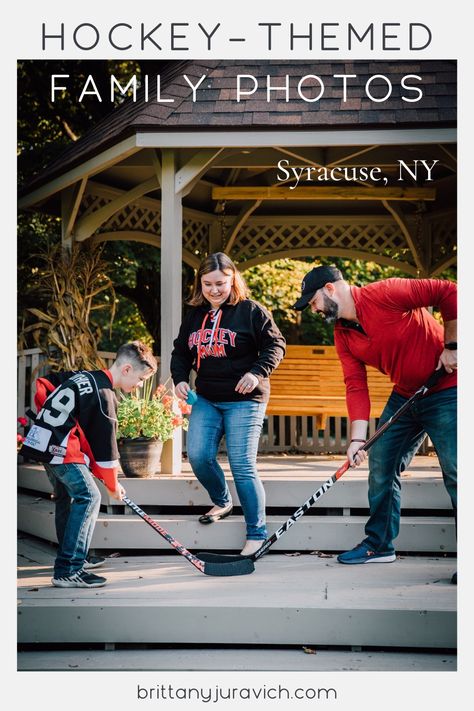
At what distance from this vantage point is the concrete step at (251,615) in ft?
13.2

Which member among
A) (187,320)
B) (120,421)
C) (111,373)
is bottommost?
(120,421)

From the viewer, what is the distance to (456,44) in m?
4.13

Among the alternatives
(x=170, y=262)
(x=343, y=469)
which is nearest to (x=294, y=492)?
(x=343, y=469)

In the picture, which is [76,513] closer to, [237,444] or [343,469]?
[237,444]

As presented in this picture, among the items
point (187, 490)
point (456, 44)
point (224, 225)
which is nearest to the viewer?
point (456, 44)

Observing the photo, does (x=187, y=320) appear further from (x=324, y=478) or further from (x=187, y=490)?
(x=324, y=478)

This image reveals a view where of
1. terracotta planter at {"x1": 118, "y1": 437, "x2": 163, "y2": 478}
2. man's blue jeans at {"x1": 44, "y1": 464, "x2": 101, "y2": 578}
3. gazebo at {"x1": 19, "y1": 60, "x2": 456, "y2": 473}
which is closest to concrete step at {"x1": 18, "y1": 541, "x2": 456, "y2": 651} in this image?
man's blue jeans at {"x1": 44, "y1": 464, "x2": 101, "y2": 578}

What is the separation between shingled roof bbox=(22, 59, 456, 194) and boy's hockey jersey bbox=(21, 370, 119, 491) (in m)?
2.28

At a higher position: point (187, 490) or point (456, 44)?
point (456, 44)

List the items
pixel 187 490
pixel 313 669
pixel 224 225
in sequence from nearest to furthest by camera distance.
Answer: pixel 313 669 → pixel 187 490 → pixel 224 225

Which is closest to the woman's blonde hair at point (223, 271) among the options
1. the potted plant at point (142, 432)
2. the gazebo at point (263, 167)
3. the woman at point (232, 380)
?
the woman at point (232, 380)

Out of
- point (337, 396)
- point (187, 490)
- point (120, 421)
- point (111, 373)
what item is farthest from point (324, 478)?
point (337, 396)

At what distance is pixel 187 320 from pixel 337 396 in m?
3.70

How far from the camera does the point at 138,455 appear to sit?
18.4 ft
